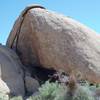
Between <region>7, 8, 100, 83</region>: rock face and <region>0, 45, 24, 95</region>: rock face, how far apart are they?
0.73 meters

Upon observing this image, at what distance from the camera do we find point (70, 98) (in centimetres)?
905

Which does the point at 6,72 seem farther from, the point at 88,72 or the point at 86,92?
the point at 86,92

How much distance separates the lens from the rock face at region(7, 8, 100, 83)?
1415 centimetres

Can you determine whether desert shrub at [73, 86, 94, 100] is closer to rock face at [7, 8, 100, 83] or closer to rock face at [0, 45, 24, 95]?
rock face at [7, 8, 100, 83]

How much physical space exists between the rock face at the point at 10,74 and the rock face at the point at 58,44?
0.73 m

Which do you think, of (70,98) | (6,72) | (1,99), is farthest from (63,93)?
(6,72)

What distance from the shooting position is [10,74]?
14.7 m

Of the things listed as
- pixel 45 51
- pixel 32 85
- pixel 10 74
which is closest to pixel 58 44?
pixel 45 51

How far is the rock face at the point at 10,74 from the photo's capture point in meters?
14.0

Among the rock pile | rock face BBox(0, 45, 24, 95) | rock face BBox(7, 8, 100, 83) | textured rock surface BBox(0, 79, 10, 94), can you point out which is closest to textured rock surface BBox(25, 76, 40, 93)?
the rock pile

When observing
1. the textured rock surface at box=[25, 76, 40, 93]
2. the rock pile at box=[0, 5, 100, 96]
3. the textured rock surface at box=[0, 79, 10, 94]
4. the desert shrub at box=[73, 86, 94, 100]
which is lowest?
the textured rock surface at box=[25, 76, 40, 93]

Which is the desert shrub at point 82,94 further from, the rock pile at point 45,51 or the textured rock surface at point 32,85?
the textured rock surface at point 32,85

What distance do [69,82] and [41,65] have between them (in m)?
6.58

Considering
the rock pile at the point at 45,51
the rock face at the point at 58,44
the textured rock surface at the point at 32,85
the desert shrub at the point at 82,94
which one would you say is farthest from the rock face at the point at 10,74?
the desert shrub at the point at 82,94
